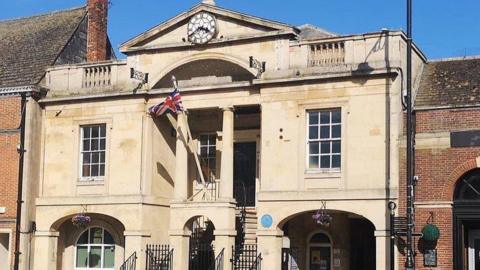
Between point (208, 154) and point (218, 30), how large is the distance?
15.8 ft

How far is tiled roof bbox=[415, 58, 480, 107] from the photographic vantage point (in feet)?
76.9

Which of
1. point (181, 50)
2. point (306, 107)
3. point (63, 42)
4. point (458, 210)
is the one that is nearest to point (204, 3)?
point (181, 50)

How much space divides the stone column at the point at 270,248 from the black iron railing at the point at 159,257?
3.10 m

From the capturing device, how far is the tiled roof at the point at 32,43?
29.6m

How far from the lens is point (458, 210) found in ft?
74.2

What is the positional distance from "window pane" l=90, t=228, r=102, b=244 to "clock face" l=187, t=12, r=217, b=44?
7.43m

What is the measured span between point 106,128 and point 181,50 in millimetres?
3703

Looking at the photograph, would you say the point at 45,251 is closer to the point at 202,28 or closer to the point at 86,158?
the point at 86,158

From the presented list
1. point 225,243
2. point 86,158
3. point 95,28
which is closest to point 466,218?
point 225,243

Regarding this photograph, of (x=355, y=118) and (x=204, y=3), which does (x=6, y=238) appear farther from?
(x=355, y=118)

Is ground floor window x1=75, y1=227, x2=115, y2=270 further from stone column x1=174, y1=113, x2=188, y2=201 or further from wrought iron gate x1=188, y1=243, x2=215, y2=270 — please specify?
stone column x1=174, y1=113, x2=188, y2=201

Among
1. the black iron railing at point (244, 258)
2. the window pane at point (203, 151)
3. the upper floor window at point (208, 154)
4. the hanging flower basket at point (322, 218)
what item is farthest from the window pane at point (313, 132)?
the window pane at point (203, 151)

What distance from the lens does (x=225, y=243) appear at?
82.2ft

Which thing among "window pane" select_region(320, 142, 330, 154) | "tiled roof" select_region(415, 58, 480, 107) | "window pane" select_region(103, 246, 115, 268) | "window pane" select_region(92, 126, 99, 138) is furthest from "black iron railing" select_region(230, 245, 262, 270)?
"tiled roof" select_region(415, 58, 480, 107)
